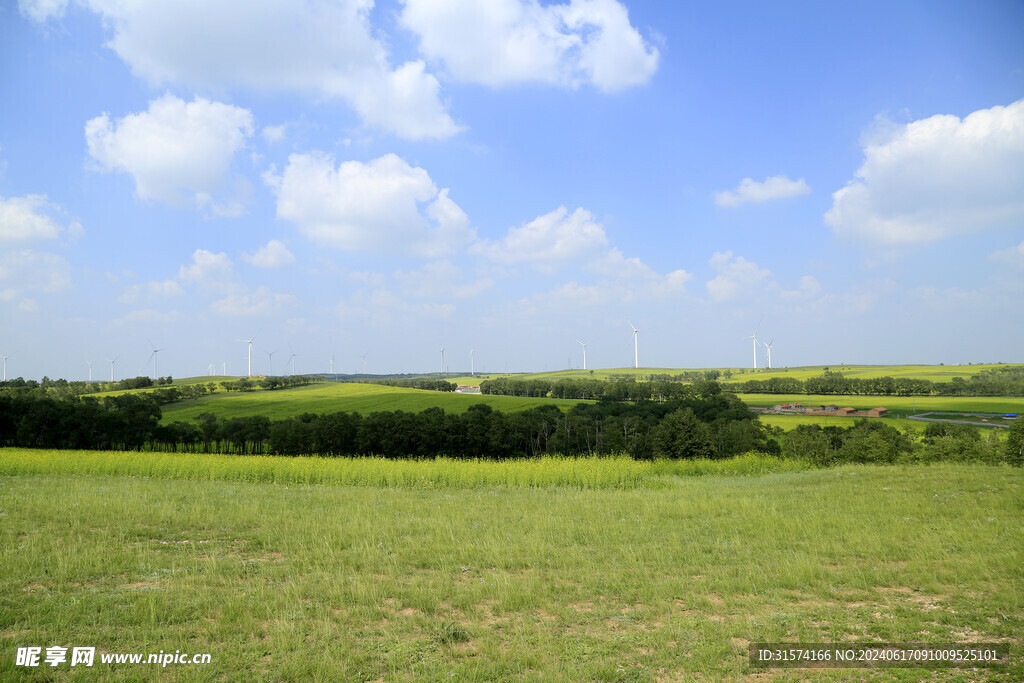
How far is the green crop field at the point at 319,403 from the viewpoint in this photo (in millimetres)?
91913

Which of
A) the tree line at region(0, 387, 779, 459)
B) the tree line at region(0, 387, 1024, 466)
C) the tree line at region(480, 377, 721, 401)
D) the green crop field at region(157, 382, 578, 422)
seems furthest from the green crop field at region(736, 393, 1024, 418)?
the green crop field at region(157, 382, 578, 422)

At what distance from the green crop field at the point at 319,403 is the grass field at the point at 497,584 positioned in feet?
255

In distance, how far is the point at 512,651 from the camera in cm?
617

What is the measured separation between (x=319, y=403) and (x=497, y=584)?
100133mm

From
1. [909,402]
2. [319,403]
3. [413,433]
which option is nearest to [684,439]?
[413,433]

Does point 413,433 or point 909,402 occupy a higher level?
point 909,402

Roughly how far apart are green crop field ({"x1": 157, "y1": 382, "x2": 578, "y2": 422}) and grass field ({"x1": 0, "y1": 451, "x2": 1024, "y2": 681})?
255 feet

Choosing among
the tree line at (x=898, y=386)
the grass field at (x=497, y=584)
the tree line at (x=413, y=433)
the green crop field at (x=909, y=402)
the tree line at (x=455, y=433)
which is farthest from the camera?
the tree line at (x=898, y=386)

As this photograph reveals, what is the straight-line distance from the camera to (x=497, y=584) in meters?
8.47

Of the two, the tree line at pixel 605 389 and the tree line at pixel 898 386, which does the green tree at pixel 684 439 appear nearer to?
the tree line at pixel 605 389

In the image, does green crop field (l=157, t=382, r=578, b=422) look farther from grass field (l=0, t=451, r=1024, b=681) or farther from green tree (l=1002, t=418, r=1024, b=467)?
grass field (l=0, t=451, r=1024, b=681)

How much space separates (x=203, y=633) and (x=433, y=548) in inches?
196

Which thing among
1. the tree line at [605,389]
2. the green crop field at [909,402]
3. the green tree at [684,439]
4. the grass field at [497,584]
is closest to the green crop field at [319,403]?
the tree line at [605,389]

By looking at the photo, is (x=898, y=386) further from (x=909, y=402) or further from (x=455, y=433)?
(x=455, y=433)
